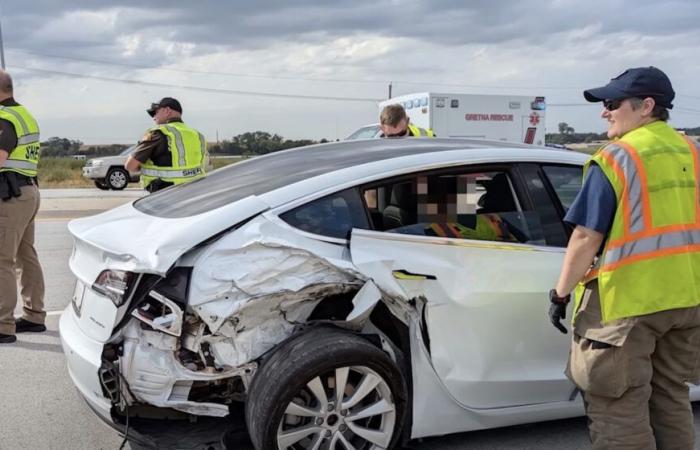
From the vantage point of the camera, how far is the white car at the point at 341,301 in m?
2.75

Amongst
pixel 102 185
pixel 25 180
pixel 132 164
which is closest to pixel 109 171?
pixel 102 185

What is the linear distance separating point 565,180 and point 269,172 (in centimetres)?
154

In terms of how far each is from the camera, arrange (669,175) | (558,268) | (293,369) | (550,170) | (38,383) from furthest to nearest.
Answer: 1. (38,383)
2. (550,170)
3. (558,268)
4. (293,369)
5. (669,175)

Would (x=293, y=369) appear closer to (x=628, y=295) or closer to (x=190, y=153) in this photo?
(x=628, y=295)

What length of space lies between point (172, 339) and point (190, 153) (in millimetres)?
3043

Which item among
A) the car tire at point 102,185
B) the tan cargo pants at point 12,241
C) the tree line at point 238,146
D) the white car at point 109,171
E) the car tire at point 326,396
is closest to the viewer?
the car tire at point 326,396

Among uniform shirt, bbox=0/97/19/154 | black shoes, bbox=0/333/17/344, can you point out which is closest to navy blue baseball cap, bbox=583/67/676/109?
uniform shirt, bbox=0/97/19/154

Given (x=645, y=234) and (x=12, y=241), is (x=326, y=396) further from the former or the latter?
(x=12, y=241)

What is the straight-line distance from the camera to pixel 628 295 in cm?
253

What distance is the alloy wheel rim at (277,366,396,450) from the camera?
110 inches

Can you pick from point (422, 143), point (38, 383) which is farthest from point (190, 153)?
point (422, 143)

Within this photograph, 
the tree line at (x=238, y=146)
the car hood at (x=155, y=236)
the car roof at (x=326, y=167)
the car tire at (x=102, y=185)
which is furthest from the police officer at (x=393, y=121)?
the tree line at (x=238, y=146)

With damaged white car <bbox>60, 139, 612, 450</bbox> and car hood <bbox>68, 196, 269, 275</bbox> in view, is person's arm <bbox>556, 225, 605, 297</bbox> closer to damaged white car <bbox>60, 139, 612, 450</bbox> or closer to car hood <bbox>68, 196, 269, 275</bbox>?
damaged white car <bbox>60, 139, 612, 450</bbox>

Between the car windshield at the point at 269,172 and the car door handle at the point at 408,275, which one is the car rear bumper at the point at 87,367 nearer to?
the car windshield at the point at 269,172
